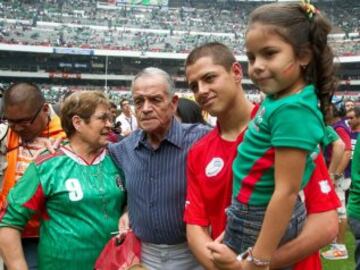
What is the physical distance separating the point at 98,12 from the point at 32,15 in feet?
25.4

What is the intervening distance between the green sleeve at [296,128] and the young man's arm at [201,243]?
581 mm

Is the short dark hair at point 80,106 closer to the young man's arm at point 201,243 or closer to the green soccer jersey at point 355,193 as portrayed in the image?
the young man's arm at point 201,243

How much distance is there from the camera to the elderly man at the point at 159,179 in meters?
2.41

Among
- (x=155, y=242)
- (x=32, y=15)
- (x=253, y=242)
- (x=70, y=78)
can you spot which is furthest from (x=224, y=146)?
(x=32, y=15)

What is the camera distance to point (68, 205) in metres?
2.62

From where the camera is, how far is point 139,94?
2426 millimetres

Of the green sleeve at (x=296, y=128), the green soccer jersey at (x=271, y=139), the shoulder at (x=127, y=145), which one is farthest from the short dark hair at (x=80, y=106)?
the green sleeve at (x=296, y=128)

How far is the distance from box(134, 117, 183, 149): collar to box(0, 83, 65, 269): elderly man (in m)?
0.65

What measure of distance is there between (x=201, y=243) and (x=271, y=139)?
0.59 m

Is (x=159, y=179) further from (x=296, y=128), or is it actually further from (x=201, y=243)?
(x=296, y=128)

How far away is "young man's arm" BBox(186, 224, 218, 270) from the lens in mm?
1940

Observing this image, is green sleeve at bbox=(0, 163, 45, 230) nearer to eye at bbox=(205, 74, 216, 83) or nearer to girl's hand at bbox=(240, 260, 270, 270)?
eye at bbox=(205, 74, 216, 83)

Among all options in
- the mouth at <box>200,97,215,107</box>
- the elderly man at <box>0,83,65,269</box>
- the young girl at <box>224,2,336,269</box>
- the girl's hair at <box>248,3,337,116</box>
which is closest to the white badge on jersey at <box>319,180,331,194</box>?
the young girl at <box>224,2,336,269</box>

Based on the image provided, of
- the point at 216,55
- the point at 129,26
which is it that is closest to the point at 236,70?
the point at 216,55
